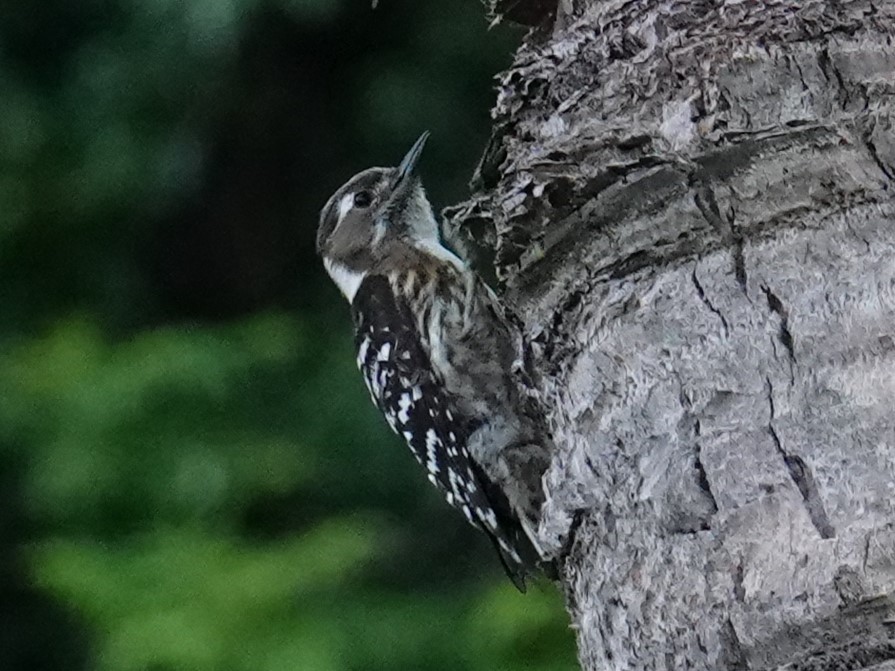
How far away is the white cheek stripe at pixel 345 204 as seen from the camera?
3355mm

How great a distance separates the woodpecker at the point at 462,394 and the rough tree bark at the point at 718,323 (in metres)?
0.97

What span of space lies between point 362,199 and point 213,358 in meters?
0.62

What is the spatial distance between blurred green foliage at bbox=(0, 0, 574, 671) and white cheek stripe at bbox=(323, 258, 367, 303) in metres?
0.34

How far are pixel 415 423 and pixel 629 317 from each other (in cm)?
130

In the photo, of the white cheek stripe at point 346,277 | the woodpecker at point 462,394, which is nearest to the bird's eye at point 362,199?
the white cheek stripe at point 346,277

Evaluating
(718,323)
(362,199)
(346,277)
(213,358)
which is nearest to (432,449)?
(346,277)

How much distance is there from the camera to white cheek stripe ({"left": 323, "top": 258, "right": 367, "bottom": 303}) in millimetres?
3287

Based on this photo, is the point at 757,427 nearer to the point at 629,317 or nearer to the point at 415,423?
the point at 629,317

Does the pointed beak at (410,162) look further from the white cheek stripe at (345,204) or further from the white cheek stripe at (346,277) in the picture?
the white cheek stripe at (346,277)

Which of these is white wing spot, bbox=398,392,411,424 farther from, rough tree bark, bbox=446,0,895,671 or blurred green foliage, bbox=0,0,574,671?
rough tree bark, bbox=446,0,895,671

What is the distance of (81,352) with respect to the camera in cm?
357

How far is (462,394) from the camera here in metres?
2.94

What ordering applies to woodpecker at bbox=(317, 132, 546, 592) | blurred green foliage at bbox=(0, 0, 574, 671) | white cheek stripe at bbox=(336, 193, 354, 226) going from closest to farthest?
woodpecker at bbox=(317, 132, 546, 592) → blurred green foliage at bbox=(0, 0, 574, 671) → white cheek stripe at bbox=(336, 193, 354, 226)

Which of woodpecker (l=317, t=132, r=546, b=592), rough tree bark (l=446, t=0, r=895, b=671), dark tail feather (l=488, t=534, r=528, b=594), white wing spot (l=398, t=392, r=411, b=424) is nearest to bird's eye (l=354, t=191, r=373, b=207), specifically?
woodpecker (l=317, t=132, r=546, b=592)
